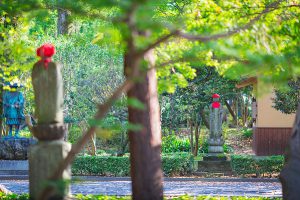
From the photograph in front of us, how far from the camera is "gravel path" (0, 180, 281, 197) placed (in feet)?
52.0

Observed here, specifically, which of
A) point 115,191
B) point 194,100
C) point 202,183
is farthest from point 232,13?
point 194,100

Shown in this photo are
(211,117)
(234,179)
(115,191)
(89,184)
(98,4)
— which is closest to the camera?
(98,4)

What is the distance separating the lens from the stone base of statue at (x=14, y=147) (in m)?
18.5

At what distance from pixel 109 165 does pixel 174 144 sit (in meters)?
8.48

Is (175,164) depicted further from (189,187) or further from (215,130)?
(189,187)

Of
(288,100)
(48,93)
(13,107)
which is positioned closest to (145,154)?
(48,93)

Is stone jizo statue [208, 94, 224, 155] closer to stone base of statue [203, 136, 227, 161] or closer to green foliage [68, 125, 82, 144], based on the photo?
stone base of statue [203, 136, 227, 161]

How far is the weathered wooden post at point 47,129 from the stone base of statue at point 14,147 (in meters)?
10.3

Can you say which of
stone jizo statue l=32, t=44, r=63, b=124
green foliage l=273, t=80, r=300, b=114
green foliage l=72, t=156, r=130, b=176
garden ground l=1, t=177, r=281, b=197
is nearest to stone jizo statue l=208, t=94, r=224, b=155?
green foliage l=273, t=80, r=300, b=114

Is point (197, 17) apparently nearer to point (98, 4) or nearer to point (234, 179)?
point (98, 4)

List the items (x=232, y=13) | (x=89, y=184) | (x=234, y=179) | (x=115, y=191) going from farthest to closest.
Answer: (x=234, y=179) < (x=89, y=184) < (x=115, y=191) < (x=232, y=13)

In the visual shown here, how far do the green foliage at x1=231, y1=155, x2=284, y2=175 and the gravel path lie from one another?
3.98ft

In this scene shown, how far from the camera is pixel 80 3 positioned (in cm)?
834

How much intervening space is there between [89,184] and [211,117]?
6883 millimetres
